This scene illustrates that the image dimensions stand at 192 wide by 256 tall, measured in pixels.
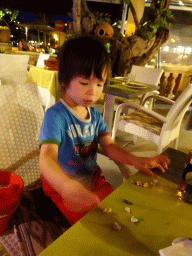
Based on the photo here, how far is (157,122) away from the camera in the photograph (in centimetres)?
241

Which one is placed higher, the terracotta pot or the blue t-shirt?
the terracotta pot

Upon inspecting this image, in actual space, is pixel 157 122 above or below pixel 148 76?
below

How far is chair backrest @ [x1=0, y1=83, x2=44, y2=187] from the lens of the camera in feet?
3.12

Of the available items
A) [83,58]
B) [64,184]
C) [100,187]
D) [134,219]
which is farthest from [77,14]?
[134,219]

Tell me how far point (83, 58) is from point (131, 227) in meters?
0.70

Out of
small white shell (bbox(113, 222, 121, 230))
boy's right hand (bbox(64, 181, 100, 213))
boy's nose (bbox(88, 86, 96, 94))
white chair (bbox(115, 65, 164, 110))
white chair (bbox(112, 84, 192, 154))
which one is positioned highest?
boy's nose (bbox(88, 86, 96, 94))

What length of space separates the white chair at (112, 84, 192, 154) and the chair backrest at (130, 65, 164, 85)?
118 cm

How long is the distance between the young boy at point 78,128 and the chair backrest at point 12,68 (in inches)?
116

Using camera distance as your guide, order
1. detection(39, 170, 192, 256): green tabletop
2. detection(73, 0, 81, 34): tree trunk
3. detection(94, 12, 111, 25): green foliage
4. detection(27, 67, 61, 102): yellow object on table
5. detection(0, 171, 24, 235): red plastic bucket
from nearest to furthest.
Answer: detection(39, 170, 192, 256): green tabletop → detection(0, 171, 24, 235): red plastic bucket → detection(27, 67, 61, 102): yellow object on table → detection(73, 0, 81, 34): tree trunk → detection(94, 12, 111, 25): green foliage

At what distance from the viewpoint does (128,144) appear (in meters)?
3.07

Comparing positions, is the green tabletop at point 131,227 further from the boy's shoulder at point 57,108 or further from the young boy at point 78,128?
the boy's shoulder at point 57,108

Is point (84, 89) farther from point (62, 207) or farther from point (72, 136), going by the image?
point (62, 207)

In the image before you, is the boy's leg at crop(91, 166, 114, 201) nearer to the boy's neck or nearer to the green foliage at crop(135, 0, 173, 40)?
the boy's neck

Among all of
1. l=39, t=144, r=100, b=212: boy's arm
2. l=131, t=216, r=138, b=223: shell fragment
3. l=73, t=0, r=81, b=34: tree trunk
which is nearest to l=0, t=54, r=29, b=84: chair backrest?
l=73, t=0, r=81, b=34: tree trunk
